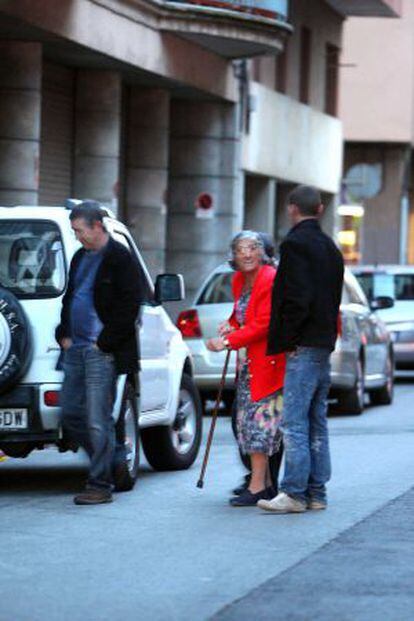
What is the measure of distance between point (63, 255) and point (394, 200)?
1802 inches

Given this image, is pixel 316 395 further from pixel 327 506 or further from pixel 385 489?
pixel 385 489

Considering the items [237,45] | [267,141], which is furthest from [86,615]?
[267,141]

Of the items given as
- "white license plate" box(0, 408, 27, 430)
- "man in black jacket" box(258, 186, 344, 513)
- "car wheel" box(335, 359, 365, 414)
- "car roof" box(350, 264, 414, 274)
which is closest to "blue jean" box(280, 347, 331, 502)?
"man in black jacket" box(258, 186, 344, 513)

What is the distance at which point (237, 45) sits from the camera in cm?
3120

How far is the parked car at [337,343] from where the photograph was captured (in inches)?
805

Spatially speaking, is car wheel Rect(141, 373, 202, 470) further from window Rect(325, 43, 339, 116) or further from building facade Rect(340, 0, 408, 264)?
building facade Rect(340, 0, 408, 264)

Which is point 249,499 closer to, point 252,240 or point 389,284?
point 252,240

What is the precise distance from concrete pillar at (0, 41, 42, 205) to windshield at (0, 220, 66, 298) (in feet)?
42.3

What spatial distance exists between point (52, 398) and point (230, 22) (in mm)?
18297

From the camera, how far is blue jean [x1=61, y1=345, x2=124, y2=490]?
1196 centimetres

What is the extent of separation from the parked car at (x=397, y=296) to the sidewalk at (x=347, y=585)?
17.4 m

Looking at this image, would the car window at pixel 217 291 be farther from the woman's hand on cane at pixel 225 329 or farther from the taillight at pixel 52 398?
the woman's hand on cane at pixel 225 329

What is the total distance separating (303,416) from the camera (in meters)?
11.5

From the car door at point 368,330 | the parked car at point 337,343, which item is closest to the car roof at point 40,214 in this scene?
the parked car at point 337,343
